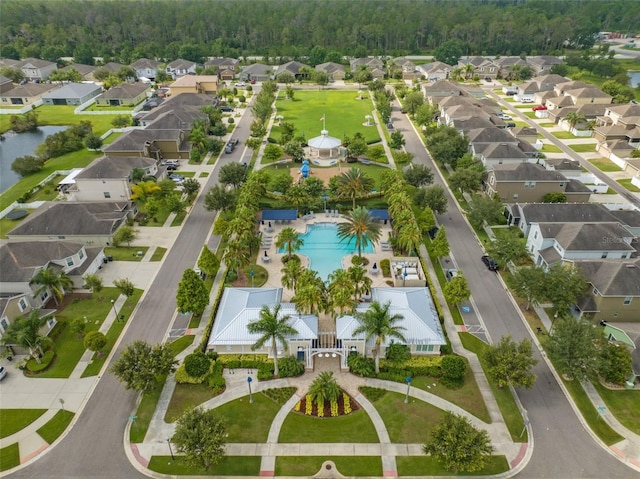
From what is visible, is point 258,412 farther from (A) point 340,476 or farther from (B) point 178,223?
(B) point 178,223

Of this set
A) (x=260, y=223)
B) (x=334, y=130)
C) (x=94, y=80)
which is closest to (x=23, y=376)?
(x=260, y=223)

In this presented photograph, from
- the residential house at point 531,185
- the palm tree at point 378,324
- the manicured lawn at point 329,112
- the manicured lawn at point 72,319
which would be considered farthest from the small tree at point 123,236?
the residential house at point 531,185

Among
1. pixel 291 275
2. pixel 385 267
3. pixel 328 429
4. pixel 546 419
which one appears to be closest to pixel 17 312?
pixel 291 275

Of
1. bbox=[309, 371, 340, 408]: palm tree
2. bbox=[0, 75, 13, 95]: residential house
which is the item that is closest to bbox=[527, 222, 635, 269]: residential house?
bbox=[309, 371, 340, 408]: palm tree

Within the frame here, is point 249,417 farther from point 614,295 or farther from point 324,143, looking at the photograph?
point 324,143

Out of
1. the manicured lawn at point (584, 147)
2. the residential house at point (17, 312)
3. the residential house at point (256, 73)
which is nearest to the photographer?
the residential house at point (17, 312)

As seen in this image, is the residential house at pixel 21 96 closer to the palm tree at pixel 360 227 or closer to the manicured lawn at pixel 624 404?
the palm tree at pixel 360 227
